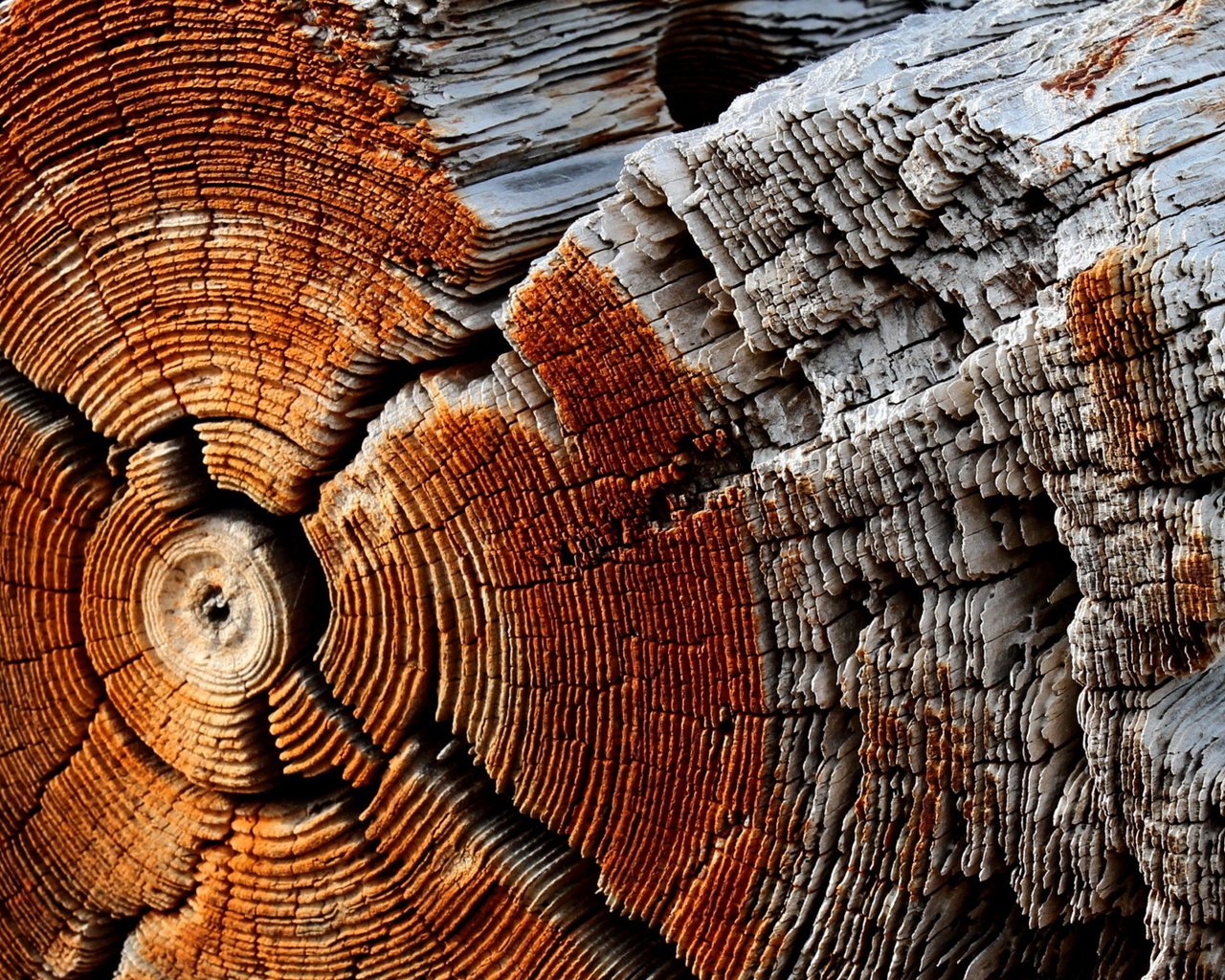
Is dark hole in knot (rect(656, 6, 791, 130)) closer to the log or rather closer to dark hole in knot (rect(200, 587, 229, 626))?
the log

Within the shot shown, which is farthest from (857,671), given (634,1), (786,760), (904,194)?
(634,1)

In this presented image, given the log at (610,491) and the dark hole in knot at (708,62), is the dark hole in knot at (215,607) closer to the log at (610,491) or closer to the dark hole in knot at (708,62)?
the log at (610,491)

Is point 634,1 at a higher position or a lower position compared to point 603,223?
higher

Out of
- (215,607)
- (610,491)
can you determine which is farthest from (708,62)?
(215,607)

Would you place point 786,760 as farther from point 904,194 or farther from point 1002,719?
point 904,194

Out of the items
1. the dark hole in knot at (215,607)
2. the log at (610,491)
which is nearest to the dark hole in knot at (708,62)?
the log at (610,491)

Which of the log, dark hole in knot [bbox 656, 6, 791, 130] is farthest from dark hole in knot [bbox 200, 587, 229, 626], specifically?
dark hole in knot [bbox 656, 6, 791, 130]
